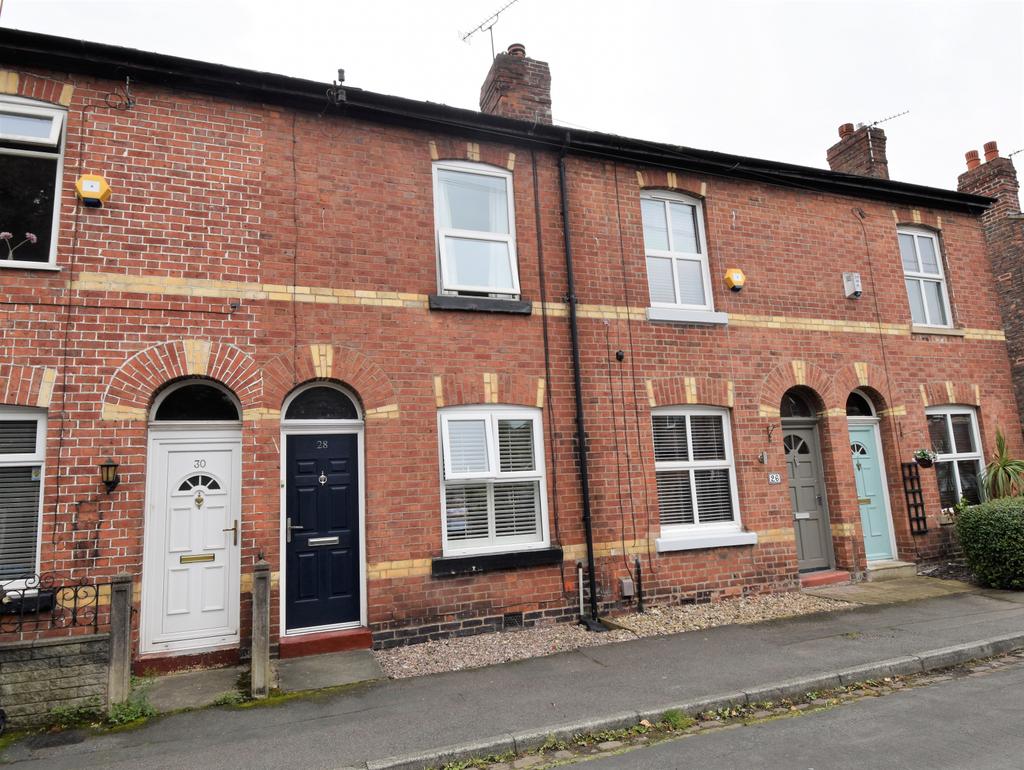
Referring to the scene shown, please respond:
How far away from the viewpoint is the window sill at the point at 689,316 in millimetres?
8844

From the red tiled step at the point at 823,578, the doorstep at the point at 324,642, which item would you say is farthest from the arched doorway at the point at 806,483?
the doorstep at the point at 324,642

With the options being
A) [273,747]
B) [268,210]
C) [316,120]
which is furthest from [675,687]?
[316,120]

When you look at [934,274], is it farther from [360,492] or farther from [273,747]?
[273,747]

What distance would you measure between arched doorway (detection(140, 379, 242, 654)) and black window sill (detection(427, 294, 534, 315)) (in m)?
2.54

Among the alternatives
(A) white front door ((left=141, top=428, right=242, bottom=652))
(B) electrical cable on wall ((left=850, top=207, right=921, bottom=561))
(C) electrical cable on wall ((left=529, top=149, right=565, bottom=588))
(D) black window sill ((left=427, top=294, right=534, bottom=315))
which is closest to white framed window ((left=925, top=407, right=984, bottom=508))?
(B) electrical cable on wall ((left=850, top=207, right=921, bottom=561))

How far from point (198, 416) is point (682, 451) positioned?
6.12m

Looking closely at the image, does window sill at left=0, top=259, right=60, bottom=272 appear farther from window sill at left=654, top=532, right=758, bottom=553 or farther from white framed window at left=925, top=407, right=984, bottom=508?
white framed window at left=925, top=407, right=984, bottom=508

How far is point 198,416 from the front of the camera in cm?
680

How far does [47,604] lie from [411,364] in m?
4.13

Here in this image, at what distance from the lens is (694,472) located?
29.0ft

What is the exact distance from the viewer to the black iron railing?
5641 millimetres

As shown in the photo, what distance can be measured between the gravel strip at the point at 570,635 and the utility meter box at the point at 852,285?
16.0 ft

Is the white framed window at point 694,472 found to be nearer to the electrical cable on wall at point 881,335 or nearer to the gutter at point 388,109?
the electrical cable on wall at point 881,335

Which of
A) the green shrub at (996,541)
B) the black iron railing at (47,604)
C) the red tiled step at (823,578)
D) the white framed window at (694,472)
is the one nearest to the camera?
the black iron railing at (47,604)
